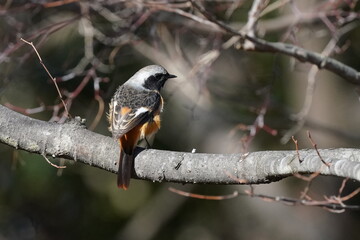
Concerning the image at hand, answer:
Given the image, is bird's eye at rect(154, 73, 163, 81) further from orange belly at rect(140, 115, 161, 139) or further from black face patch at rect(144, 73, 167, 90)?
orange belly at rect(140, 115, 161, 139)

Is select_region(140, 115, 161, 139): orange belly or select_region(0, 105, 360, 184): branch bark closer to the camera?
select_region(0, 105, 360, 184): branch bark

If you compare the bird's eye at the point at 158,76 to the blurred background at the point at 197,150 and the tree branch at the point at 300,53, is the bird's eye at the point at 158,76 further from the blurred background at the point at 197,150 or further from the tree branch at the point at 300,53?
the blurred background at the point at 197,150

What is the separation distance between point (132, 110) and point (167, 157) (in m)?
1.20

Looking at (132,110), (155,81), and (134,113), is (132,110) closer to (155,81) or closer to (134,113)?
(134,113)

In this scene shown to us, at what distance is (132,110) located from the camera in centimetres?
460

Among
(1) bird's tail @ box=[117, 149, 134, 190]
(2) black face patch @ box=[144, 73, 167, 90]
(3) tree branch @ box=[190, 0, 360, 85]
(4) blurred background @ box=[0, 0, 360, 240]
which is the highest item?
(3) tree branch @ box=[190, 0, 360, 85]

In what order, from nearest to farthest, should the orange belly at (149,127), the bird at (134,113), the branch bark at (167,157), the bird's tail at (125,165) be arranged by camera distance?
1. the branch bark at (167,157)
2. the bird's tail at (125,165)
3. the bird at (134,113)
4. the orange belly at (149,127)

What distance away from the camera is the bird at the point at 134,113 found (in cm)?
379

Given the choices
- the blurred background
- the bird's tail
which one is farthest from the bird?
the blurred background

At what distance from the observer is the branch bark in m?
2.97

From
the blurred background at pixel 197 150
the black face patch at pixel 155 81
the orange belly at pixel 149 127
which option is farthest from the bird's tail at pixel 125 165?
the blurred background at pixel 197 150

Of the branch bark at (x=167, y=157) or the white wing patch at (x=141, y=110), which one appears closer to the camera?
the branch bark at (x=167, y=157)

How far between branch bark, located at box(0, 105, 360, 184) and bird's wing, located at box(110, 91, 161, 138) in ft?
1.39

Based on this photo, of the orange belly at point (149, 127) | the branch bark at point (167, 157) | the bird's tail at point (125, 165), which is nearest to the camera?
the branch bark at point (167, 157)
